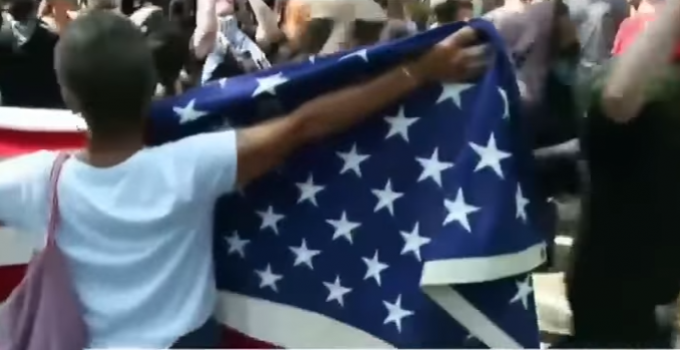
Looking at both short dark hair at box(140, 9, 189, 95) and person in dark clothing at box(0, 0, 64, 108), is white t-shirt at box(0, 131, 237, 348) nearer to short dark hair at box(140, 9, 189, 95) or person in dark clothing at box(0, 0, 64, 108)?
short dark hair at box(140, 9, 189, 95)

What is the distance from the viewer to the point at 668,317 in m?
2.94

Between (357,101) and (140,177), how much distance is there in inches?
16.9

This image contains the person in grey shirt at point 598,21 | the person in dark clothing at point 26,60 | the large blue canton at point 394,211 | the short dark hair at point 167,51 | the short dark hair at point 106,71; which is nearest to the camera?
the short dark hair at point 106,71

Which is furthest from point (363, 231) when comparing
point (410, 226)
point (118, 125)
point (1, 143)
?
point (1, 143)

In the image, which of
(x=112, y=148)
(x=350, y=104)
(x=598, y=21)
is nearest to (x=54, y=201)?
(x=112, y=148)

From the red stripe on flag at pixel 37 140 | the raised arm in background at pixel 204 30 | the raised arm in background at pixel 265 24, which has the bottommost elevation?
the raised arm in background at pixel 265 24

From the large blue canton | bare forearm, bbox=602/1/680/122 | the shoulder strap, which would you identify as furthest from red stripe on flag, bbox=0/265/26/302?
the shoulder strap

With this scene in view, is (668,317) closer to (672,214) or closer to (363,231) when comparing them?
(672,214)

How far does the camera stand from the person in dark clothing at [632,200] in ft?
8.46

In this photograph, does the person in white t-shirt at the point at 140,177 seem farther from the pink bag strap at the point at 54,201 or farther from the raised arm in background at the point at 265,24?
the raised arm in background at the point at 265,24

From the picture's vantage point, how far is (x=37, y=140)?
3.22m

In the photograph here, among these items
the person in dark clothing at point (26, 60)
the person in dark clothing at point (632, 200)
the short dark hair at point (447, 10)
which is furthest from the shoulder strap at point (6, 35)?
the person in dark clothing at point (632, 200)

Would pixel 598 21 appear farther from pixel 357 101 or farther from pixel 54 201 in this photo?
pixel 54 201

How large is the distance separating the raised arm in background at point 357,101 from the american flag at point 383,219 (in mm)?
26
